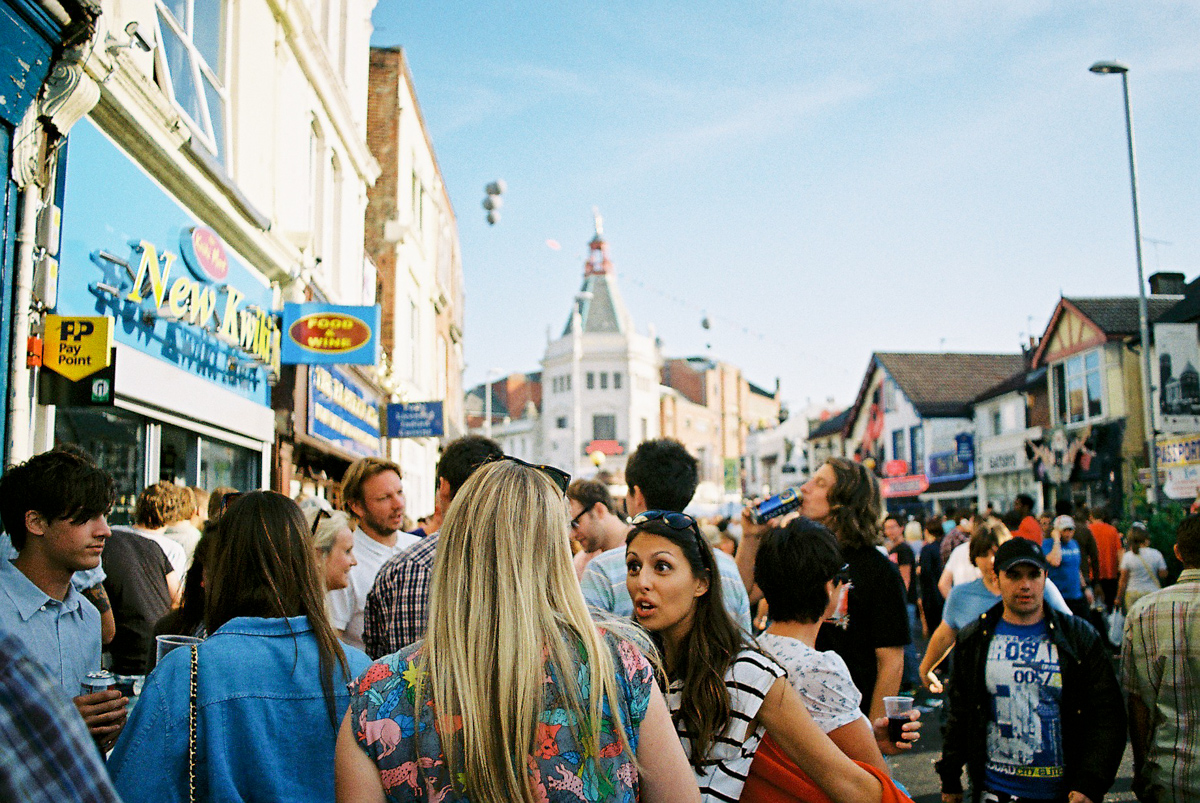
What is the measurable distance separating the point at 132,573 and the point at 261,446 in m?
7.01

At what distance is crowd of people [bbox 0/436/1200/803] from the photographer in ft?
6.09

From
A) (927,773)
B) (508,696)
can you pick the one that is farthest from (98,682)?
(927,773)

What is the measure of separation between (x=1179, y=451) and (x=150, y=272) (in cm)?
2227

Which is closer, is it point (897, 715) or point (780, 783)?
point (780, 783)

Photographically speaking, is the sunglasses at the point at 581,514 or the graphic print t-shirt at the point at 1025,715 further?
the sunglasses at the point at 581,514

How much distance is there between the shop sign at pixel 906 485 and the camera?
41.0 metres

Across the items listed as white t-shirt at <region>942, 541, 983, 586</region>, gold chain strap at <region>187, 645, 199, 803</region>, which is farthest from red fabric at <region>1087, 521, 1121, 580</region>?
gold chain strap at <region>187, 645, 199, 803</region>

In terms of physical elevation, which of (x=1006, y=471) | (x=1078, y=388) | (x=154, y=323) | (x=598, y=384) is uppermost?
(x=598, y=384)

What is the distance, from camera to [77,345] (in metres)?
6.71

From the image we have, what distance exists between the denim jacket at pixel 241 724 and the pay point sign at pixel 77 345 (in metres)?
5.08

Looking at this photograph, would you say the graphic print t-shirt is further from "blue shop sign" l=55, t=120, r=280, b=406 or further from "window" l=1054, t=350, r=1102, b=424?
"window" l=1054, t=350, r=1102, b=424

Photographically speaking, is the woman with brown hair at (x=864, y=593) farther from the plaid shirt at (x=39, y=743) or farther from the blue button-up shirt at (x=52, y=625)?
the plaid shirt at (x=39, y=743)

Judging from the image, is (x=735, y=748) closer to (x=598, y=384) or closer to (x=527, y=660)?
(x=527, y=660)

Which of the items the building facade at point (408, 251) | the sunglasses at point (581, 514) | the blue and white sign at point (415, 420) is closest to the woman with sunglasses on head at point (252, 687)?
the sunglasses at point (581, 514)
